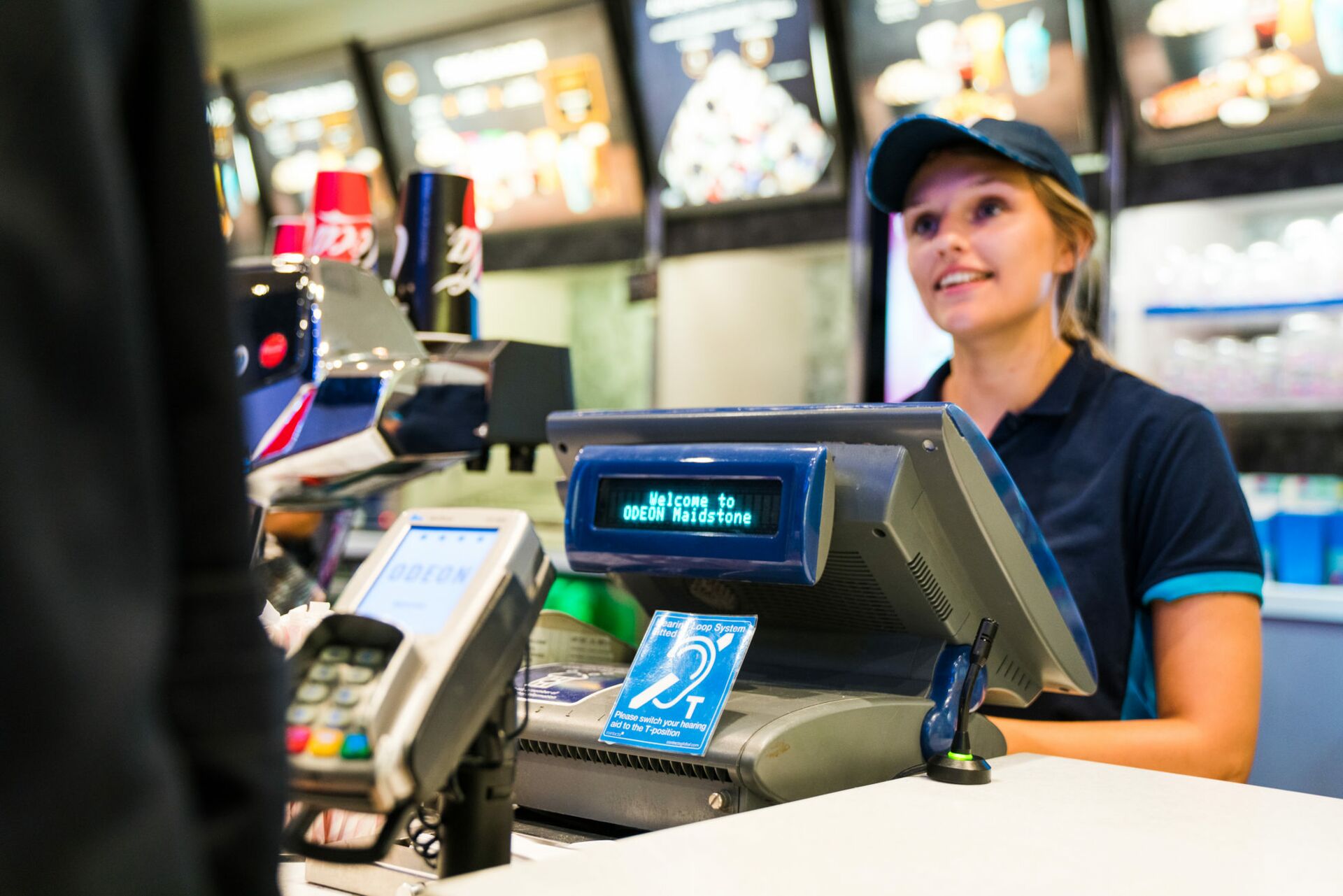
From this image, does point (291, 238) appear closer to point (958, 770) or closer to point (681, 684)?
point (681, 684)

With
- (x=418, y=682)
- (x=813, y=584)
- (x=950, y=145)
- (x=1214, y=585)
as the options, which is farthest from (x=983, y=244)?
(x=418, y=682)

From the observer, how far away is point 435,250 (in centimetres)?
127

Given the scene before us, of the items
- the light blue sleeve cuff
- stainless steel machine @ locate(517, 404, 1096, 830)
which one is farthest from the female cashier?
stainless steel machine @ locate(517, 404, 1096, 830)

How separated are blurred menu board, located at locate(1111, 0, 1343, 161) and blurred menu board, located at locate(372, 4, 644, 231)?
1.57 metres

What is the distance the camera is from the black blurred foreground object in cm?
27

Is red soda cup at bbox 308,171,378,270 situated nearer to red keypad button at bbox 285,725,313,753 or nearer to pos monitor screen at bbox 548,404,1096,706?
pos monitor screen at bbox 548,404,1096,706

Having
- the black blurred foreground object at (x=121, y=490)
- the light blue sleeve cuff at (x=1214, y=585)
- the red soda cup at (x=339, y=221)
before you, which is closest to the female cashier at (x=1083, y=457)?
the light blue sleeve cuff at (x=1214, y=585)

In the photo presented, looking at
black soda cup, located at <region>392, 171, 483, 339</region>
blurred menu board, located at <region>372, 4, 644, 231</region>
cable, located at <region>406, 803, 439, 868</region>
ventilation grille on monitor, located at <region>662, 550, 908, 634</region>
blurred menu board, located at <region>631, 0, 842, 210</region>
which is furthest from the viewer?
blurred menu board, located at <region>372, 4, 644, 231</region>

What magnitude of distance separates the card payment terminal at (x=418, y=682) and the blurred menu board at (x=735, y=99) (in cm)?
306

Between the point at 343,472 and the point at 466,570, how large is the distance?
33 centimetres

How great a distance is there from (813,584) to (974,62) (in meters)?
2.70

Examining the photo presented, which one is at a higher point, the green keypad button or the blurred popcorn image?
the blurred popcorn image

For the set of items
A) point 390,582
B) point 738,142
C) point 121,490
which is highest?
point 738,142

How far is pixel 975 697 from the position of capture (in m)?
1.00
